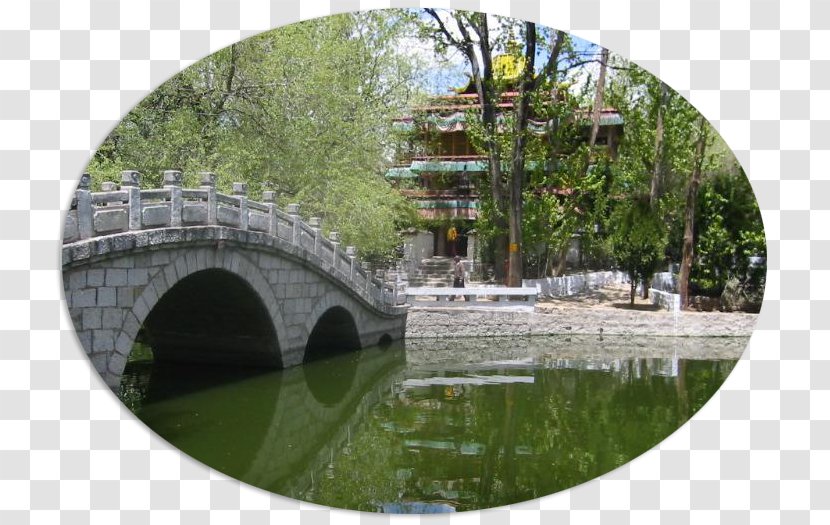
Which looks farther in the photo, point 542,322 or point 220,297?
point 542,322

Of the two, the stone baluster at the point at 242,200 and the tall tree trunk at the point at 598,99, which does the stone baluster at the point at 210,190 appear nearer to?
the stone baluster at the point at 242,200

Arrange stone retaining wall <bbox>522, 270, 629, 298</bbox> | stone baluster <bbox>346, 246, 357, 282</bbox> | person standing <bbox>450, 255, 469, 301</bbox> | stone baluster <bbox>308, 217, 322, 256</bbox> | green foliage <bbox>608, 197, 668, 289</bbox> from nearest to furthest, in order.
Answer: green foliage <bbox>608, 197, 668, 289</bbox>
stone baluster <bbox>308, 217, 322, 256</bbox>
person standing <bbox>450, 255, 469, 301</bbox>
stone retaining wall <bbox>522, 270, 629, 298</bbox>
stone baluster <bbox>346, 246, 357, 282</bbox>

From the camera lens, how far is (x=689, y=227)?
31.1ft

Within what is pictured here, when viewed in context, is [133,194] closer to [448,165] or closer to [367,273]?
[448,165]

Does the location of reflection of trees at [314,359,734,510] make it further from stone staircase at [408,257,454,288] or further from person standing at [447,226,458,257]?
person standing at [447,226,458,257]

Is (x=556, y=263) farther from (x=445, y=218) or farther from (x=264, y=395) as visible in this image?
(x=264, y=395)

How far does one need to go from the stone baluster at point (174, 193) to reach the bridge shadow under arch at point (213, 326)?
177 cm

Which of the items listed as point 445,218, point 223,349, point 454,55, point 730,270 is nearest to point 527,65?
point 454,55

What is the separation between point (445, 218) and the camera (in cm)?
1005

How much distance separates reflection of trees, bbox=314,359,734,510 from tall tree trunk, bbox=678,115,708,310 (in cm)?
106

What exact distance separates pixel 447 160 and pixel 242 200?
265cm

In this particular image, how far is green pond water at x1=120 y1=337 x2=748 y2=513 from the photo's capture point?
6.03 meters

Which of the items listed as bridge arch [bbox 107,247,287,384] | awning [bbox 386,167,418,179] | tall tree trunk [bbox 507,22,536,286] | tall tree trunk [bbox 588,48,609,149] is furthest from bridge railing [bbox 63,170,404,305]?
tall tree trunk [bbox 588,48,609,149]

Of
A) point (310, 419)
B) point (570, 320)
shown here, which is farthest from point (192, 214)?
point (570, 320)
